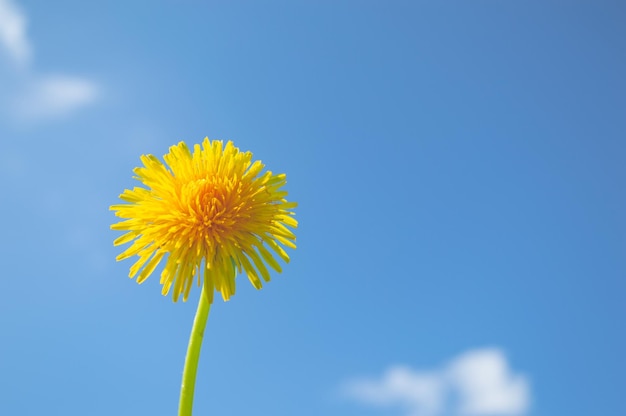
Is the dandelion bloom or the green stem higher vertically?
the dandelion bloom

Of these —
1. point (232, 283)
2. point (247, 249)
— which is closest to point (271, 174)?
point (247, 249)

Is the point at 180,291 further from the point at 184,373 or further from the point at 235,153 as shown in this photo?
the point at 235,153

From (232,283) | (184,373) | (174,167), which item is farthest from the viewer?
(174,167)

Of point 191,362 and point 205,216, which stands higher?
point 205,216

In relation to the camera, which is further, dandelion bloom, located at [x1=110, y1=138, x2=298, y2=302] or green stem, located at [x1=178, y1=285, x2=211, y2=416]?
dandelion bloom, located at [x1=110, y1=138, x2=298, y2=302]

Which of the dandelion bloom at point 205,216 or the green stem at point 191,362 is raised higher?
the dandelion bloom at point 205,216
